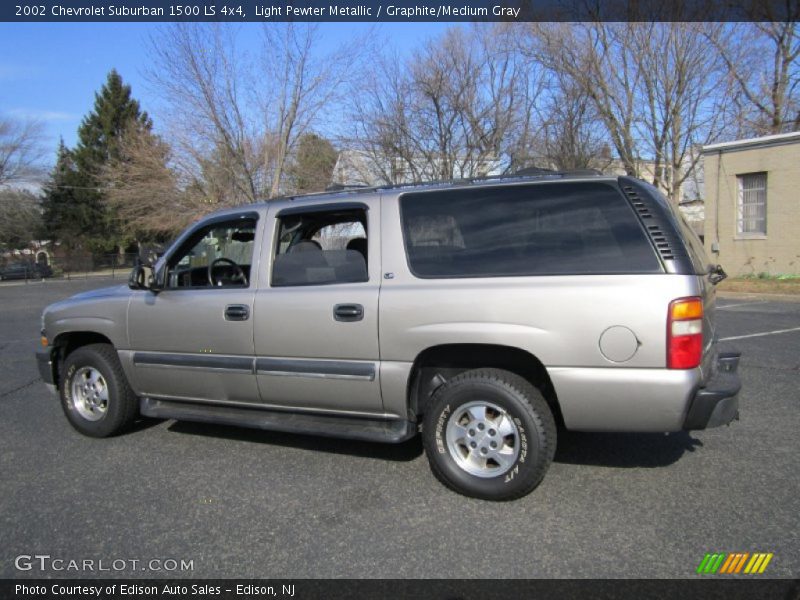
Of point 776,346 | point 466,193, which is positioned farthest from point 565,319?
point 776,346

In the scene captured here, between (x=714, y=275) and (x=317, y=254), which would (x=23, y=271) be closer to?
(x=317, y=254)

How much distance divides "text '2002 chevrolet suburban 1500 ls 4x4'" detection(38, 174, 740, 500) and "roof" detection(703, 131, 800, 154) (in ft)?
57.3

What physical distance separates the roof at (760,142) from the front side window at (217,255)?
18545 millimetres

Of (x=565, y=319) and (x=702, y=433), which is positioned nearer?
(x=565, y=319)

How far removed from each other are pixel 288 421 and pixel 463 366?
1316 mm

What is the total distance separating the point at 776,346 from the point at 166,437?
7.70 meters

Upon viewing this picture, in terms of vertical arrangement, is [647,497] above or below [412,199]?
below

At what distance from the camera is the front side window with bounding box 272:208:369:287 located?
14.0 ft

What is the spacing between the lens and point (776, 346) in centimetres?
841

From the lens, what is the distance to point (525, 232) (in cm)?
381

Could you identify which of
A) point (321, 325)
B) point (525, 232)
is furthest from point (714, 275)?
point (321, 325)

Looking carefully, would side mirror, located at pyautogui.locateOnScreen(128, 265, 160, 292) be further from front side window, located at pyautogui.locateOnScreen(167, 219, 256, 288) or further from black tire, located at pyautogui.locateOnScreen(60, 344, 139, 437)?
black tire, located at pyautogui.locateOnScreen(60, 344, 139, 437)

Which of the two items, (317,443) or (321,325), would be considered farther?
(317,443)

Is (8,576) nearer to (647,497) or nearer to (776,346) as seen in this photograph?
(647,497)
